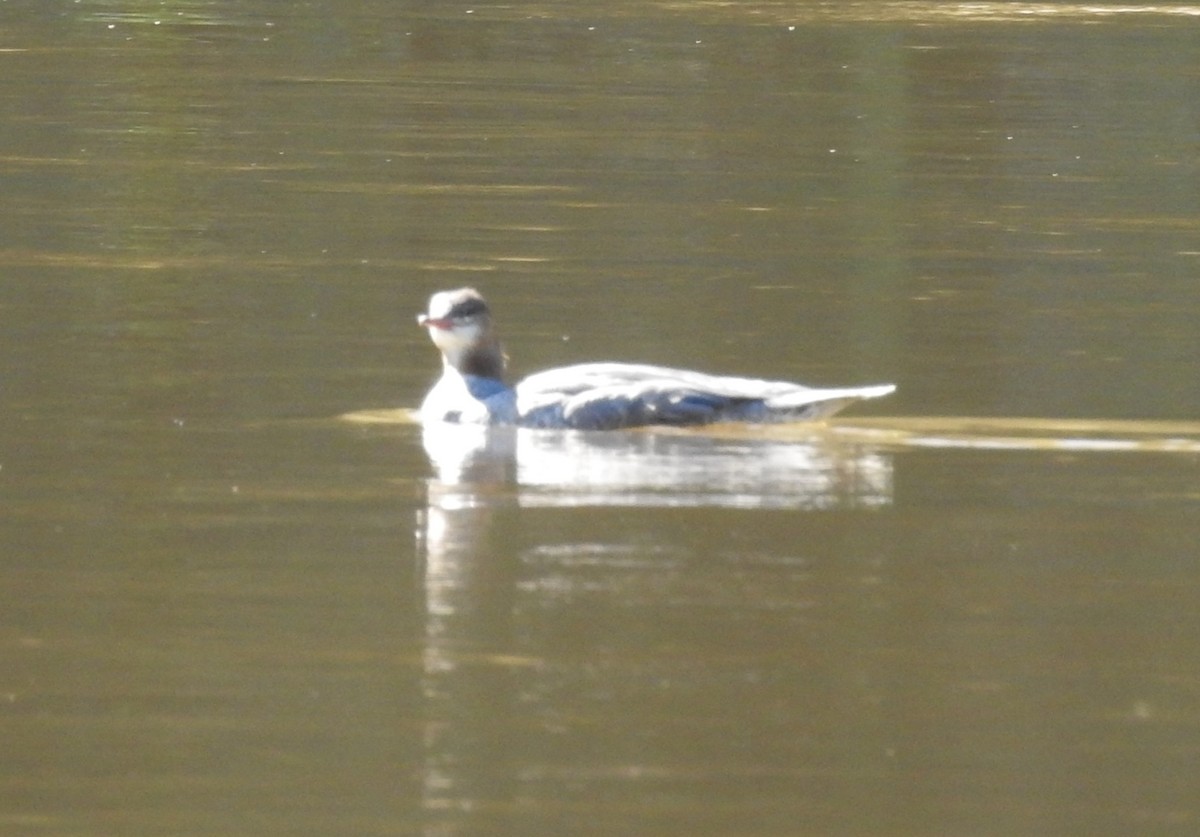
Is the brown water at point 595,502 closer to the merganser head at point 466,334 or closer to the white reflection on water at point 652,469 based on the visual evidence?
the white reflection on water at point 652,469

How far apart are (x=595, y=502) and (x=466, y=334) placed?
7.85 ft

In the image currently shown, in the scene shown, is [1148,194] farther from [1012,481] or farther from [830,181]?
[1012,481]

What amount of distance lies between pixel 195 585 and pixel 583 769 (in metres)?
2.10

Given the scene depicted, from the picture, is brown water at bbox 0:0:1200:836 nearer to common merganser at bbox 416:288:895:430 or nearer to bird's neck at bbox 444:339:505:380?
common merganser at bbox 416:288:895:430

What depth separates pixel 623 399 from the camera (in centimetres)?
1227

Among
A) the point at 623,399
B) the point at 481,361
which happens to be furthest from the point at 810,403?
the point at 481,361

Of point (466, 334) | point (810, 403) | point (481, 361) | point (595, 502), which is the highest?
point (466, 334)

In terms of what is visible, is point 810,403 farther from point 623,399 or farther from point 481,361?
point 481,361

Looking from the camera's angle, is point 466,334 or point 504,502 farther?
point 466,334

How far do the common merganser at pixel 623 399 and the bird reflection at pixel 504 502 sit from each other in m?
0.07

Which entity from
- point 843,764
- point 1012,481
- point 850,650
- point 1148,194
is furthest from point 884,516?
point 1148,194

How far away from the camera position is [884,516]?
1045 centimetres

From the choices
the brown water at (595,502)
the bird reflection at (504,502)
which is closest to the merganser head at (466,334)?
the brown water at (595,502)

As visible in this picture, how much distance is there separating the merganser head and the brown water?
11.6 inches
